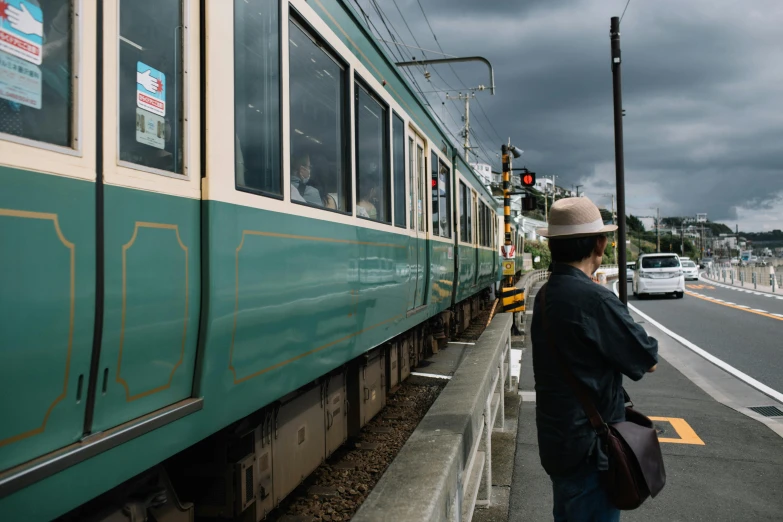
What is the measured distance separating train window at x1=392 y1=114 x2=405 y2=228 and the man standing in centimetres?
399

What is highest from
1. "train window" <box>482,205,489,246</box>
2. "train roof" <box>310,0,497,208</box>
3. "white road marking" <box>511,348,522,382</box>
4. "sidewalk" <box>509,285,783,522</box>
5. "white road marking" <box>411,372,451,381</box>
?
"train roof" <box>310,0,497,208</box>

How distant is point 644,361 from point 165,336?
1.69 meters

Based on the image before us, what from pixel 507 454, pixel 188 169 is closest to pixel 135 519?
pixel 188 169

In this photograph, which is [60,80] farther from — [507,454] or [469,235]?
[469,235]

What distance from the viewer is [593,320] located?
2.37 meters

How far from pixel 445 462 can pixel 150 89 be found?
5.74 ft

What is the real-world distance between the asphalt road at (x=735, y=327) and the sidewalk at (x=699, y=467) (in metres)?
2.32

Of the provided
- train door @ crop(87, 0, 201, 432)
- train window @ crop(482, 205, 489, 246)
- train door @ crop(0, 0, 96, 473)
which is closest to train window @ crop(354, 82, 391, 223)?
train door @ crop(87, 0, 201, 432)

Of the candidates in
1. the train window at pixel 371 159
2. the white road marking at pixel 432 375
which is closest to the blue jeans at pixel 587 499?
the train window at pixel 371 159

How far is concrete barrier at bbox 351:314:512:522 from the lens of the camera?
2.17m

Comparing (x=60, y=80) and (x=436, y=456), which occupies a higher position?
(x=60, y=80)

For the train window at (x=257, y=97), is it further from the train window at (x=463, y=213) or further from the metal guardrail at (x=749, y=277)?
the metal guardrail at (x=749, y=277)

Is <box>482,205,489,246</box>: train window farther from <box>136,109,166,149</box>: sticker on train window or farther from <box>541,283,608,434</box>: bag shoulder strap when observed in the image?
<box>136,109,166,149</box>: sticker on train window

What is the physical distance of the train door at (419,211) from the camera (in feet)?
24.7
